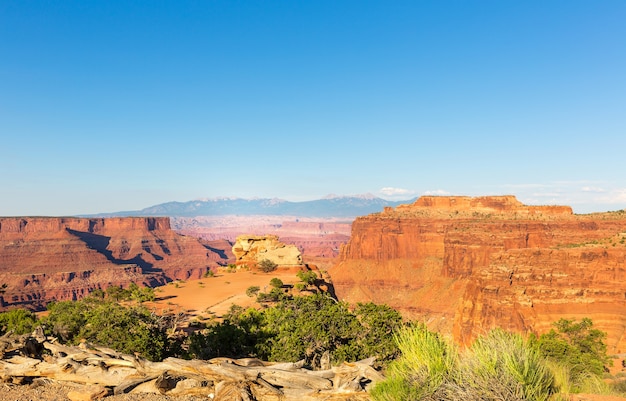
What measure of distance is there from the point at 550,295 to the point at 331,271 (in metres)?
65.6

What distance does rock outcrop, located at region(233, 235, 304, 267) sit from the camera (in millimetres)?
52562

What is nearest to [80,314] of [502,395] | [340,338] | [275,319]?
[275,319]

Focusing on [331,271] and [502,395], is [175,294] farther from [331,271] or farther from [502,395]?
[331,271]

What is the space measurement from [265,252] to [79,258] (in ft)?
375

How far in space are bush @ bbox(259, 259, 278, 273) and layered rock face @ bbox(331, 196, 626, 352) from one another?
26567 millimetres

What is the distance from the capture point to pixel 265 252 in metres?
54.0

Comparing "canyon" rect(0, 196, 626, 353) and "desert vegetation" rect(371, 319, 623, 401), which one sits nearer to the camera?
"desert vegetation" rect(371, 319, 623, 401)

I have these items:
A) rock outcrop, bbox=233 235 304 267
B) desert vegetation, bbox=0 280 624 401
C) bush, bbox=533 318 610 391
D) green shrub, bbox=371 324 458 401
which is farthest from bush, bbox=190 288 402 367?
rock outcrop, bbox=233 235 304 267

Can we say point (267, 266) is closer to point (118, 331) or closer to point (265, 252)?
point (265, 252)

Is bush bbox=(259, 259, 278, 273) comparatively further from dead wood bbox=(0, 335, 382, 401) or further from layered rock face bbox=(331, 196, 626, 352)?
dead wood bbox=(0, 335, 382, 401)

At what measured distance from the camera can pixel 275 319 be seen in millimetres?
22547

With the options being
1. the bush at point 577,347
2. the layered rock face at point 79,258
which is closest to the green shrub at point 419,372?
the bush at point 577,347

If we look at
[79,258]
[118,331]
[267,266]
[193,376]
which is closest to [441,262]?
[267,266]

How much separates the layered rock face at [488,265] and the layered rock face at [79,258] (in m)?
68.0
